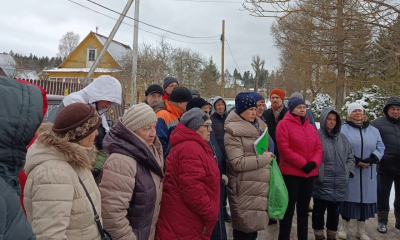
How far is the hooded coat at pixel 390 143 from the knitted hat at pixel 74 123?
4.48 meters

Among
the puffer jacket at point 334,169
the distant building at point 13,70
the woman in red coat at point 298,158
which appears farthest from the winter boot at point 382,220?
the distant building at point 13,70

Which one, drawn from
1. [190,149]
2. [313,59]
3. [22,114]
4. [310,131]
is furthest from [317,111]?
[22,114]

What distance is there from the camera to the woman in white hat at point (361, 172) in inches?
162

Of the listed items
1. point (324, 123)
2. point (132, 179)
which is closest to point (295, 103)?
point (324, 123)

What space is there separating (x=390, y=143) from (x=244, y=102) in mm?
2709

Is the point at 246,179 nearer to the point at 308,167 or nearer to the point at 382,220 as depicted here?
the point at 308,167

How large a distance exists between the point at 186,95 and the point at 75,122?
192 centimetres

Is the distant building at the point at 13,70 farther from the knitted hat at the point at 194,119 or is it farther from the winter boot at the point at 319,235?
the winter boot at the point at 319,235

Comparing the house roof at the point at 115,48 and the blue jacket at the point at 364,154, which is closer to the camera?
the blue jacket at the point at 364,154

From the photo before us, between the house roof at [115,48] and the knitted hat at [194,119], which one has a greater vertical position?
the house roof at [115,48]

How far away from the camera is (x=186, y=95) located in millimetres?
3578

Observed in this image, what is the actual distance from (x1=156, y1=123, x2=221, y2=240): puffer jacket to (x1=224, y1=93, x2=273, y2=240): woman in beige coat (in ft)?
2.19

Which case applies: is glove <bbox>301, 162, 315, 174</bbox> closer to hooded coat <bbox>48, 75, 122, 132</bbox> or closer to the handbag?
hooded coat <bbox>48, 75, 122, 132</bbox>

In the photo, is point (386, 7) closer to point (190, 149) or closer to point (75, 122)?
point (190, 149)
